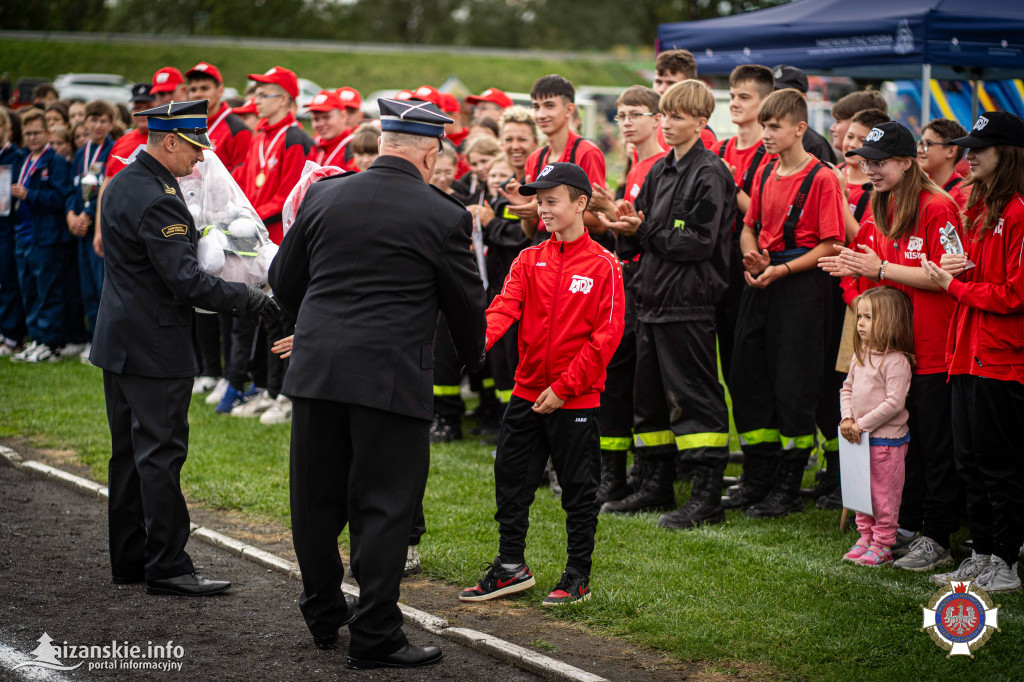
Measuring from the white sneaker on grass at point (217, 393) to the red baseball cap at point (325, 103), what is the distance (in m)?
2.97

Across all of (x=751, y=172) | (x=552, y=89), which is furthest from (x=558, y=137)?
(x=751, y=172)

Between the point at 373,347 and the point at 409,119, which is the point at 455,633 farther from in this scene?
the point at 409,119

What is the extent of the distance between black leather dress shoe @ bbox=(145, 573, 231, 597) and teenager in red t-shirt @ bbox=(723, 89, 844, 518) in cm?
351

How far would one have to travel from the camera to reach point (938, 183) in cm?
645

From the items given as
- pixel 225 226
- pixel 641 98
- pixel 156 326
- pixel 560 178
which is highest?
pixel 641 98

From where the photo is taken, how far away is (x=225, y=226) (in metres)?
5.89

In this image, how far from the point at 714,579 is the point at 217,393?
6390 mm

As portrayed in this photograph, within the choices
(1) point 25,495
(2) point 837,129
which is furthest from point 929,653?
(1) point 25,495

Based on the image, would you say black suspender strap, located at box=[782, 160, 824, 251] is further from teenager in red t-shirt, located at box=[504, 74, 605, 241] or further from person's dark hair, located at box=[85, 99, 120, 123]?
person's dark hair, located at box=[85, 99, 120, 123]

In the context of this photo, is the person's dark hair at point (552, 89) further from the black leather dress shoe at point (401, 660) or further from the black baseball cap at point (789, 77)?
the black leather dress shoe at point (401, 660)

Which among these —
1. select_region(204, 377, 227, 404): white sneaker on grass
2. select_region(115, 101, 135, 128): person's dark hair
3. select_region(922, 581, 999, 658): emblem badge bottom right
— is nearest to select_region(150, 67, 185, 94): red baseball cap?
select_region(115, 101, 135, 128): person's dark hair

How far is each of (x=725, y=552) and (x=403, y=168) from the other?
3.12 meters

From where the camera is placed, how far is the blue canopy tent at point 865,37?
28.6 ft

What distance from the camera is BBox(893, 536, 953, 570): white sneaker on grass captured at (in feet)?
19.1
